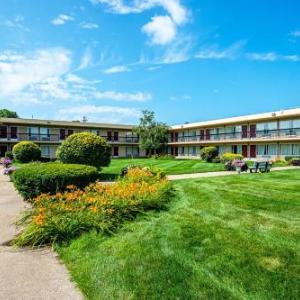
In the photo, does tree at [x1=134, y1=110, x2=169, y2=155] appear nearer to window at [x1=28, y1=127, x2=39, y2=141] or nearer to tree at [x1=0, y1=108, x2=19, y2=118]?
window at [x1=28, y1=127, x2=39, y2=141]

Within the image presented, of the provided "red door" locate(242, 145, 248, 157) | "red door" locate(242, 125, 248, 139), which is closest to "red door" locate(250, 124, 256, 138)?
"red door" locate(242, 125, 248, 139)

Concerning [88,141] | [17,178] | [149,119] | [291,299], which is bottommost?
[291,299]

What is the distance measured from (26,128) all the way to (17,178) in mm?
43480

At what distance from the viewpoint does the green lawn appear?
4652mm

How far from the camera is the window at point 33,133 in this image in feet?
171

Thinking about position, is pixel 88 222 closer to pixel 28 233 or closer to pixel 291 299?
pixel 28 233

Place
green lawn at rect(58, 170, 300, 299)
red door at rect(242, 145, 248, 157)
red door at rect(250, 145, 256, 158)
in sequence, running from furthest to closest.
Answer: red door at rect(242, 145, 248, 157), red door at rect(250, 145, 256, 158), green lawn at rect(58, 170, 300, 299)

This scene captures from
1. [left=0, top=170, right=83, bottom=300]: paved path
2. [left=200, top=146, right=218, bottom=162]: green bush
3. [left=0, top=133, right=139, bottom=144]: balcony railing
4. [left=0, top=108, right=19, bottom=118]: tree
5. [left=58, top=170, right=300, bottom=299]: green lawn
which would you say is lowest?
[left=0, top=170, right=83, bottom=300]: paved path

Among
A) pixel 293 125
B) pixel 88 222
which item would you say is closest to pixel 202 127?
pixel 293 125

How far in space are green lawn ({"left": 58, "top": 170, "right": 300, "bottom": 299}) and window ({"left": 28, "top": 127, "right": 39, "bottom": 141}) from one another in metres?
46.8

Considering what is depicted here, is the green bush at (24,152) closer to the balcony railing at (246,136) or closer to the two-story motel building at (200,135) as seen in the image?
the two-story motel building at (200,135)

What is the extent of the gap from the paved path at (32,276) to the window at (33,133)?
4674cm

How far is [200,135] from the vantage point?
54.0 m

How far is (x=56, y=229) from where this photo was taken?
7414 mm
